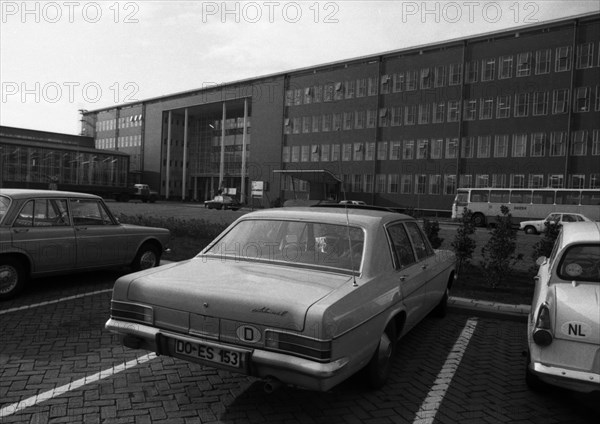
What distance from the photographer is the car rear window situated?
4016mm

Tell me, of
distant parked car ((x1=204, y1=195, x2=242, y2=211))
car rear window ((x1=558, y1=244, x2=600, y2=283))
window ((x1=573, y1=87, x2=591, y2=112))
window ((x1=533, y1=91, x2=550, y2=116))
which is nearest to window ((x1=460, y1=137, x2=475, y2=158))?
window ((x1=533, y1=91, x2=550, y2=116))

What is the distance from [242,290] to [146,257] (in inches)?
228

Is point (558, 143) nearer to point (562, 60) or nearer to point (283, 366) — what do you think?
point (562, 60)

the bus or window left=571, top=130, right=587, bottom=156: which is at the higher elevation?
window left=571, top=130, right=587, bottom=156

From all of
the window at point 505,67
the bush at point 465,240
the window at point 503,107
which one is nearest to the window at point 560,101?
the window at point 503,107

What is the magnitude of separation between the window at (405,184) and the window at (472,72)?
11207 millimetres

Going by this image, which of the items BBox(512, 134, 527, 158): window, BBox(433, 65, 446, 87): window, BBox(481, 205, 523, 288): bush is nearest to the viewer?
BBox(481, 205, 523, 288): bush

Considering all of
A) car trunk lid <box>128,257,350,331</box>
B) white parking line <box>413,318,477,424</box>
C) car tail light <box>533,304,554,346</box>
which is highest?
car trunk lid <box>128,257,350,331</box>

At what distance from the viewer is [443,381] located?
4.31m

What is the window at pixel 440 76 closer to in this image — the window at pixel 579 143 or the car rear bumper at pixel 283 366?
the window at pixel 579 143

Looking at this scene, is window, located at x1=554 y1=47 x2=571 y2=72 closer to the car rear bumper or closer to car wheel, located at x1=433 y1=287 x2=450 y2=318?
car wheel, located at x1=433 y1=287 x2=450 y2=318

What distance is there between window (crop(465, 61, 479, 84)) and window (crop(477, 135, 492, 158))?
18.9 ft

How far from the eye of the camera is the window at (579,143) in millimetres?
39656

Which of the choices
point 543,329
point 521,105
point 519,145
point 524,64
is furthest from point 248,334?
point 524,64
